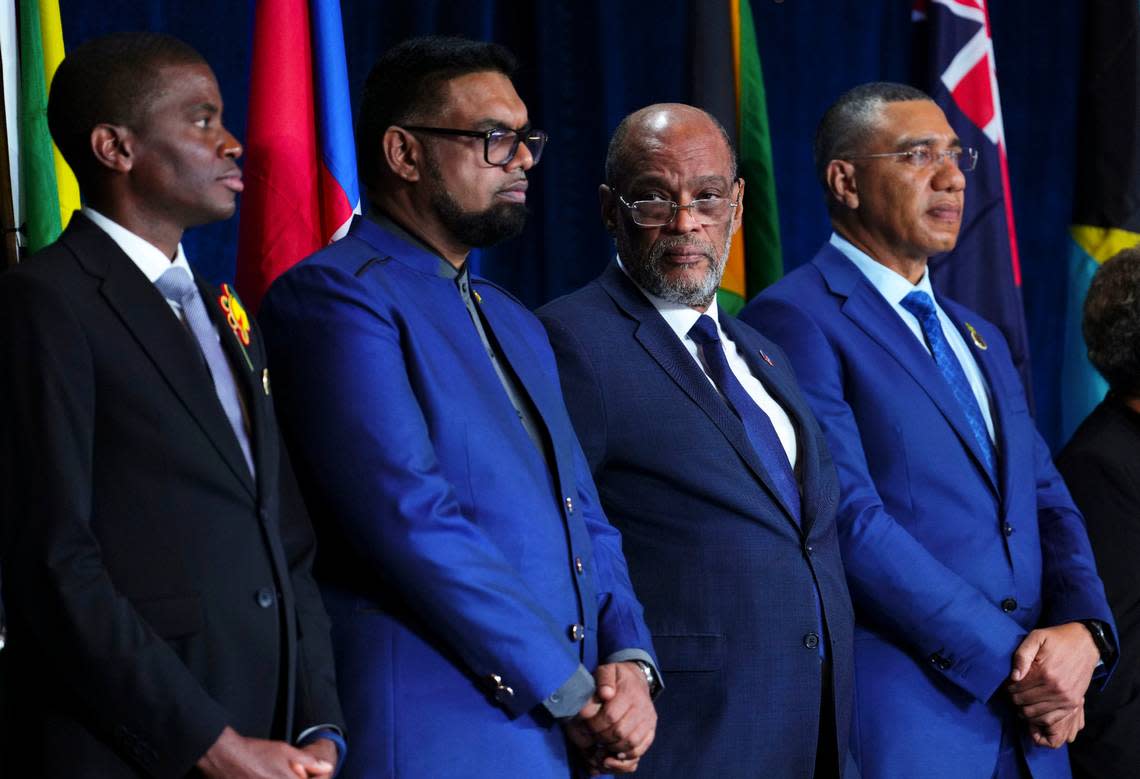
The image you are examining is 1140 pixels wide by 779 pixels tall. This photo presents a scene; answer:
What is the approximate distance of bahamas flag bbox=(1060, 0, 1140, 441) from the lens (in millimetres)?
4465

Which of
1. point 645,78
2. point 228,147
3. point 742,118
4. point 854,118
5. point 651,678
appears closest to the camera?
point 228,147

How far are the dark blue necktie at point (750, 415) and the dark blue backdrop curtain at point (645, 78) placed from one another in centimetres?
133

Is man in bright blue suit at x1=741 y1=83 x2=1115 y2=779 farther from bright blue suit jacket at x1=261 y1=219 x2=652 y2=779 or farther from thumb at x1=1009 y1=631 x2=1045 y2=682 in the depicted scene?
bright blue suit jacket at x1=261 y1=219 x2=652 y2=779

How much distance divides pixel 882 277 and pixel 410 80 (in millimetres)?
1104

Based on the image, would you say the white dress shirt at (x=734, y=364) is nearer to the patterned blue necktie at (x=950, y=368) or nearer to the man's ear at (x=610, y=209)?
the man's ear at (x=610, y=209)

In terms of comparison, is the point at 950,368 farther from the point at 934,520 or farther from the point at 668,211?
the point at 668,211

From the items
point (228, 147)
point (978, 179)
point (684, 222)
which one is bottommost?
point (978, 179)

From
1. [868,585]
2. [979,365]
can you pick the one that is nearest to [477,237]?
[868,585]

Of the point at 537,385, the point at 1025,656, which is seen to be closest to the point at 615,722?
the point at 537,385

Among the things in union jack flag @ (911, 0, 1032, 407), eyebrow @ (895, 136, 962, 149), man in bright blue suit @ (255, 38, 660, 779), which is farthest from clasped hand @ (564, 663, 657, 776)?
union jack flag @ (911, 0, 1032, 407)

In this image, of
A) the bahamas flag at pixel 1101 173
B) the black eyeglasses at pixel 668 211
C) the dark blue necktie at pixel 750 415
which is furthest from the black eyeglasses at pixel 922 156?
the bahamas flag at pixel 1101 173

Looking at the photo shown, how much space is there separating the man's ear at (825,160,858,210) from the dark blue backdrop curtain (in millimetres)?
812

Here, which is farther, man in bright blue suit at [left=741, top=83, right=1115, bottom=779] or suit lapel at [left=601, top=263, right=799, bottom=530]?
man in bright blue suit at [left=741, top=83, right=1115, bottom=779]

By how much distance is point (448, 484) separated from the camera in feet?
7.25
